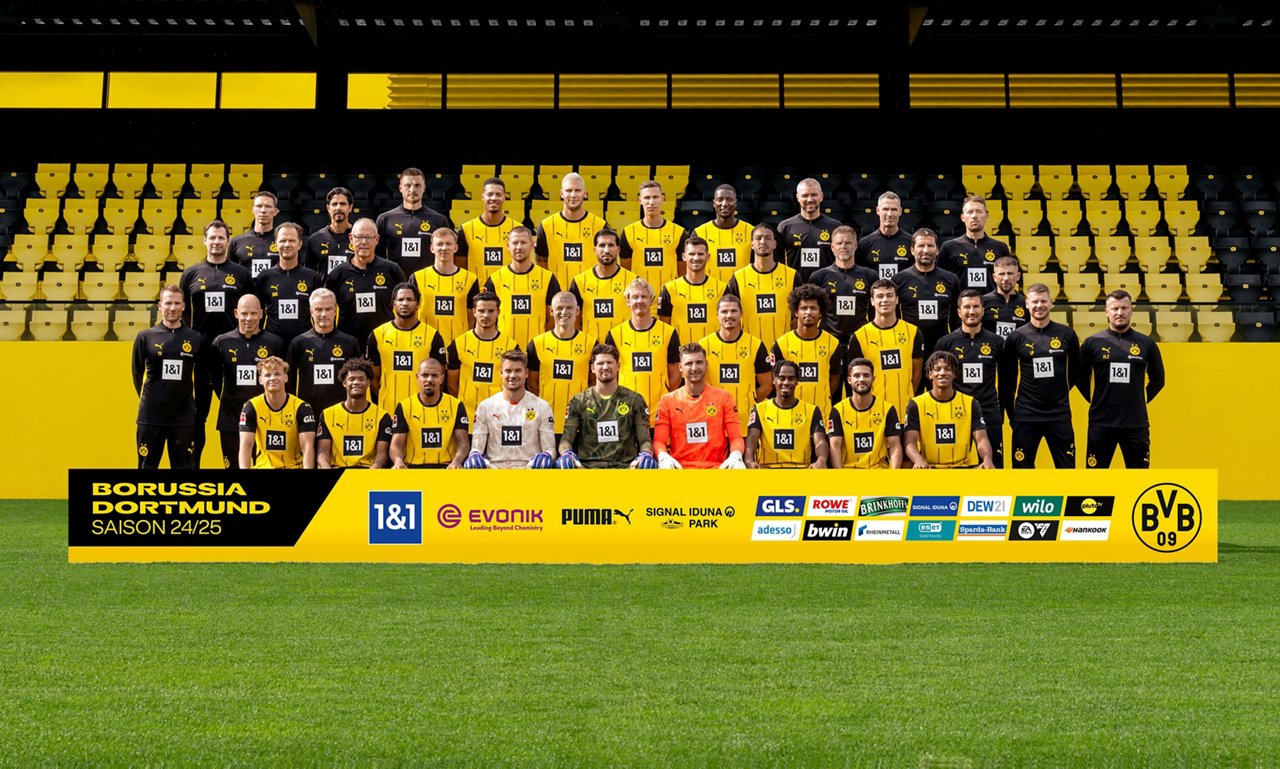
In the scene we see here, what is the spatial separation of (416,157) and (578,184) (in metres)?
9.35

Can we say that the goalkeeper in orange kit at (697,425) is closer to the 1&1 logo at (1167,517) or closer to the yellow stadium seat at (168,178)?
the 1&1 logo at (1167,517)

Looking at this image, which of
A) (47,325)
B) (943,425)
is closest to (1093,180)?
(943,425)

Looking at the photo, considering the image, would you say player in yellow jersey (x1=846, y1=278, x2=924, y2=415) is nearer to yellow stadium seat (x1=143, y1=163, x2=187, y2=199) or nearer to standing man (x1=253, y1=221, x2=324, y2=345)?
standing man (x1=253, y1=221, x2=324, y2=345)

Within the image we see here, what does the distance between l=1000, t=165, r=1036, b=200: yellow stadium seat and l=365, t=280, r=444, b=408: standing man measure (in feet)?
37.1

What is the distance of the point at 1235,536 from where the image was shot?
1155cm

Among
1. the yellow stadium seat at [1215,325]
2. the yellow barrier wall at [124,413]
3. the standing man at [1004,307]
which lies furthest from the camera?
the yellow barrier wall at [124,413]

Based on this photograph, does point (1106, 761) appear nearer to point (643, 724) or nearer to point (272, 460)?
point (643, 724)

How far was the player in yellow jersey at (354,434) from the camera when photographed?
10.4 meters

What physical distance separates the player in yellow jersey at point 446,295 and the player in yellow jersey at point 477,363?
0.51m

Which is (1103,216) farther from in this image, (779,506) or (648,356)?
(779,506)

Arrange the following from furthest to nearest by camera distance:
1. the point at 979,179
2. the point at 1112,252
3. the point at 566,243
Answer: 1. the point at 979,179
2. the point at 1112,252
3. the point at 566,243

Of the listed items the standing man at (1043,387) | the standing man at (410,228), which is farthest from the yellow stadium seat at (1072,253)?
the standing man at (410,228)

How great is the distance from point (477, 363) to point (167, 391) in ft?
9.94

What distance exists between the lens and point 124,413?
1602 cm
